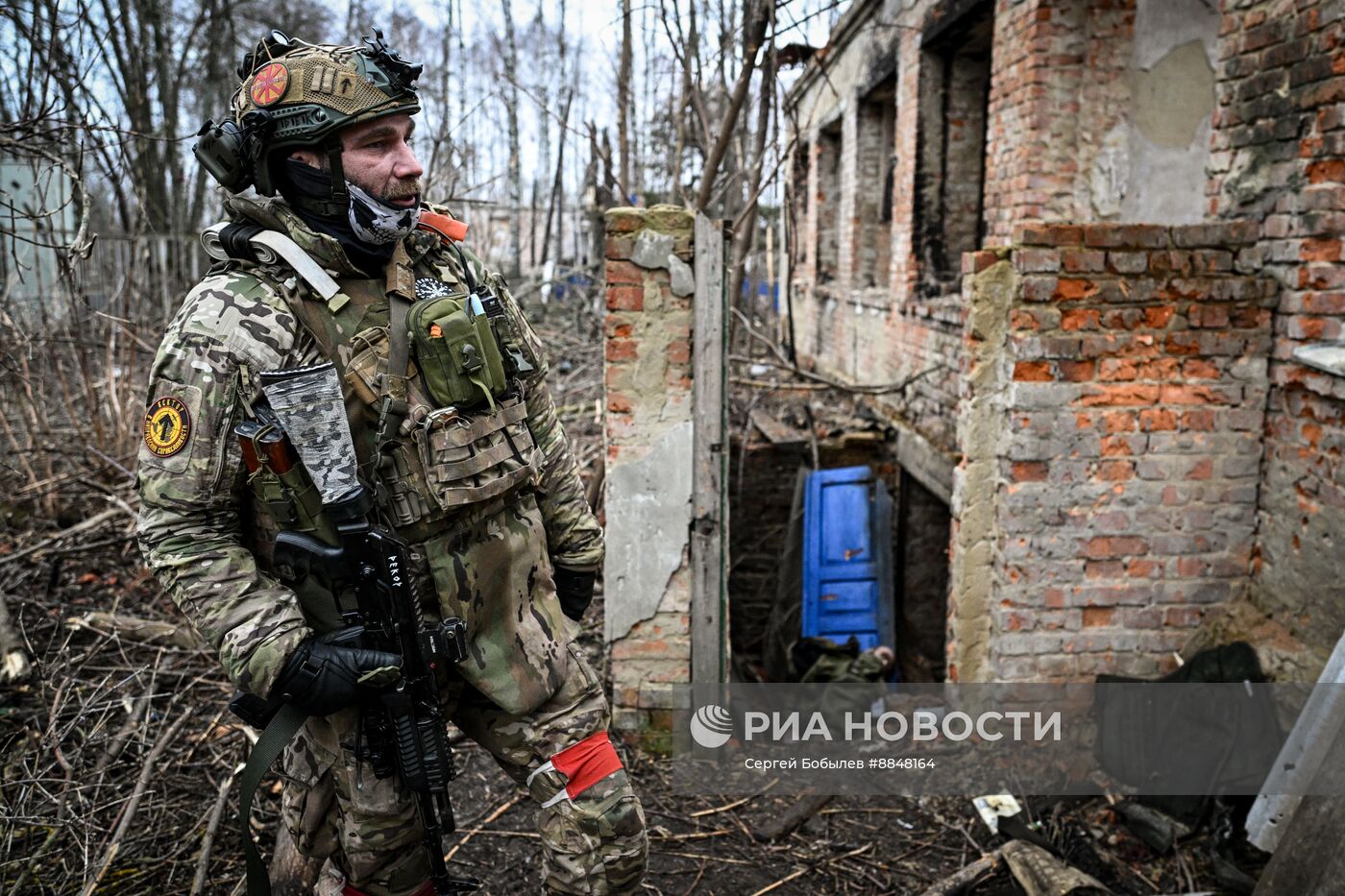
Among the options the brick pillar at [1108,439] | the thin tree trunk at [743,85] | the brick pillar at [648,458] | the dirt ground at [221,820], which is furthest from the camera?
the thin tree trunk at [743,85]

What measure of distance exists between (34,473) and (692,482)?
12.9ft

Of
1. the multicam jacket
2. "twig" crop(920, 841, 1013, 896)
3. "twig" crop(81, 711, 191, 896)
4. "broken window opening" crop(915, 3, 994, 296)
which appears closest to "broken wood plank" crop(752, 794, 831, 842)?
"twig" crop(920, 841, 1013, 896)

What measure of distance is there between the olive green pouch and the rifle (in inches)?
8.3

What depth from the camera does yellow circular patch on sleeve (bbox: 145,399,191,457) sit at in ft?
5.94

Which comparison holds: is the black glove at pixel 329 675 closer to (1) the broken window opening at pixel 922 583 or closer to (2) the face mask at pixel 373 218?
(2) the face mask at pixel 373 218

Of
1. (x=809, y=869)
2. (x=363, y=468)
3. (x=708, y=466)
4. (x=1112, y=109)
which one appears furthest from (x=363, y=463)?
(x=1112, y=109)

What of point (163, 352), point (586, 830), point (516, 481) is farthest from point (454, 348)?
point (586, 830)

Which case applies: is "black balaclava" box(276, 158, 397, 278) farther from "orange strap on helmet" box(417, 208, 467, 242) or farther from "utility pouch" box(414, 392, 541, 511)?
"utility pouch" box(414, 392, 541, 511)

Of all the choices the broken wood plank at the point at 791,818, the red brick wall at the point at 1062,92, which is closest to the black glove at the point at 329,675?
the broken wood plank at the point at 791,818

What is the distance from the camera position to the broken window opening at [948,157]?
6645 millimetres

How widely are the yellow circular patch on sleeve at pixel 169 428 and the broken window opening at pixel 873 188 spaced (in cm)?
751

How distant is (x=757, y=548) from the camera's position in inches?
246

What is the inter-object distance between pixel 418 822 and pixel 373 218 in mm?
1393

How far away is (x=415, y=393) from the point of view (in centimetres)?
202
